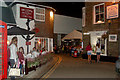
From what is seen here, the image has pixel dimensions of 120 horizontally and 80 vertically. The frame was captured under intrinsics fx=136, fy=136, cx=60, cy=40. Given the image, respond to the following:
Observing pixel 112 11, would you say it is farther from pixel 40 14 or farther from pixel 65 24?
pixel 65 24

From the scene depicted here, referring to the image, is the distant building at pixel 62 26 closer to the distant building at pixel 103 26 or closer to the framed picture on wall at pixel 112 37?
the distant building at pixel 103 26

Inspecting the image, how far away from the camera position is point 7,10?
13.7 metres

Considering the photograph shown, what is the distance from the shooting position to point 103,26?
14.8 m

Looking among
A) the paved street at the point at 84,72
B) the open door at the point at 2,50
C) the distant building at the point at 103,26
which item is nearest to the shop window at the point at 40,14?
the distant building at the point at 103,26

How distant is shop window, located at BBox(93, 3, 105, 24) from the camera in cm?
1511

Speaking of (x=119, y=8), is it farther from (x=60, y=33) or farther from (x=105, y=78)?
(x=60, y=33)

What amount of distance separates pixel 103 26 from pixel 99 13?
1709mm

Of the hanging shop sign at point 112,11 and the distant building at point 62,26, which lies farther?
the distant building at point 62,26

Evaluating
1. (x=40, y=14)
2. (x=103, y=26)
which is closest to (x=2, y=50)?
(x=103, y=26)

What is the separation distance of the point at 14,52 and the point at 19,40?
10.9m

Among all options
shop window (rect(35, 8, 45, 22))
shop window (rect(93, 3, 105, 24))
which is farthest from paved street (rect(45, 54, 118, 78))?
shop window (rect(35, 8, 45, 22))

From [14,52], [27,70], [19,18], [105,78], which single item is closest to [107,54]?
[105,78]

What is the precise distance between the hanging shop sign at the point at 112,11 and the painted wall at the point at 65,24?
15.0 meters

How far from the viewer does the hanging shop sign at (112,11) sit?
1325cm
